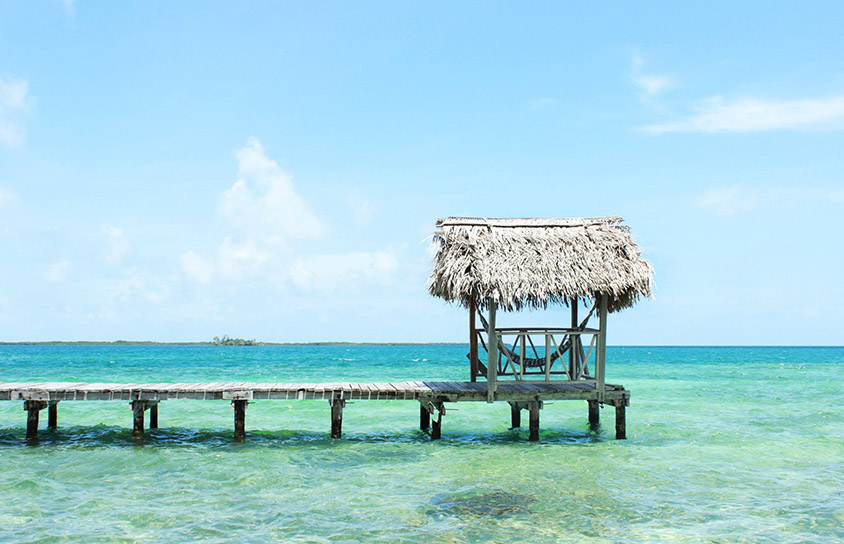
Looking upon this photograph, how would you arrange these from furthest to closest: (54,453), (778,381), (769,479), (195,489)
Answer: (778,381)
(54,453)
(769,479)
(195,489)

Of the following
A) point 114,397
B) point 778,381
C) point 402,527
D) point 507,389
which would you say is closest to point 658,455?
point 507,389

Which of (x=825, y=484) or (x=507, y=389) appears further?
(x=507, y=389)

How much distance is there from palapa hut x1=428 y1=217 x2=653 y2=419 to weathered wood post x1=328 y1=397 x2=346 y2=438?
296 cm

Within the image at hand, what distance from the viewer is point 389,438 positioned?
14.9 m

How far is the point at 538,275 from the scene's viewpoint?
12.9 meters

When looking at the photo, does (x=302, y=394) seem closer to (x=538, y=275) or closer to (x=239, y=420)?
(x=239, y=420)

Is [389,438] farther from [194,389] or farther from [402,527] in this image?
[402,527]

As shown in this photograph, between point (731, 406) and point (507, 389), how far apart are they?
12958mm

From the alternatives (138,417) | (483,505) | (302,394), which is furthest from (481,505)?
(138,417)

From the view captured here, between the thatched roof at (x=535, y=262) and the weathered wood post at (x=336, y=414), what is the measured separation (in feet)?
9.73

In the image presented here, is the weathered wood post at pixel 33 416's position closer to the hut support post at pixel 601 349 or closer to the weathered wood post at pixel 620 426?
the hut support post at pixel 601 349

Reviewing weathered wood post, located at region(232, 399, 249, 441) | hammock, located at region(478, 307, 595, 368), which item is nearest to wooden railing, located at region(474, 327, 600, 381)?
hammock, located at region(478, 307, 595, 368)

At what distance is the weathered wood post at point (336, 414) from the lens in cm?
1371

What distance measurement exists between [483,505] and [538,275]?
5.08 metres
